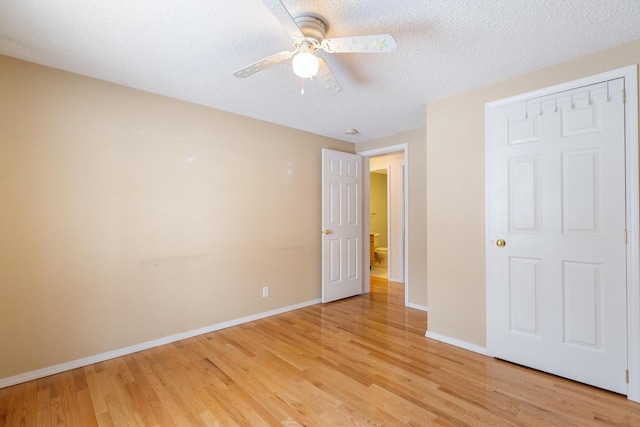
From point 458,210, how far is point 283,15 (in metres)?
2.23

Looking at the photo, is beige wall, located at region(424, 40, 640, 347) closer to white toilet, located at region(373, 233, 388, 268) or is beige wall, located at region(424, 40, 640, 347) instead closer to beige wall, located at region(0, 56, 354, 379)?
beige wall, located at region(0, 56, 354, 379)

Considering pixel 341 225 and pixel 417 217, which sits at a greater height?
pixel 417 217

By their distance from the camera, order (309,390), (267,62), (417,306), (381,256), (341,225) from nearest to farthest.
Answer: (267,62)
(309,390)
(417,306)
(341,225)
(381,256)

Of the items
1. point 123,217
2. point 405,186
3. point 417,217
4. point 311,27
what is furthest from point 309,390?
point 405,186

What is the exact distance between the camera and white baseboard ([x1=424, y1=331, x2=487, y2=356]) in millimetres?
2560

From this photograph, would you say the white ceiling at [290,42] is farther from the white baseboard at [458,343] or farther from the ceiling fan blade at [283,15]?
the white baseboard at [458,343]

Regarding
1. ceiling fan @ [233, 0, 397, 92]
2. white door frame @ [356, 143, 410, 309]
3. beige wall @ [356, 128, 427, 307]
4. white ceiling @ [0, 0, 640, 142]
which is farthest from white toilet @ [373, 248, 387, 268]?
ceiling fan @ [233, 0, 397, 92]

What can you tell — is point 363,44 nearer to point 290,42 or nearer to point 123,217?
point 290,42

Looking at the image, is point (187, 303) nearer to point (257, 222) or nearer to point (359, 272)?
point (257, 222)

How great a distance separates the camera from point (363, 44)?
1581mm

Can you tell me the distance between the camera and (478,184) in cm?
261

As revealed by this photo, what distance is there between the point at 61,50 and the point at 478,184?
3469 mm

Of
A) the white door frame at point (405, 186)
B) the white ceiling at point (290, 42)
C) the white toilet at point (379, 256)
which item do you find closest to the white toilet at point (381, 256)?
the white toilet at point (379, 256)

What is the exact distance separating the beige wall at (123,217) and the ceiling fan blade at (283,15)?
1894mm
